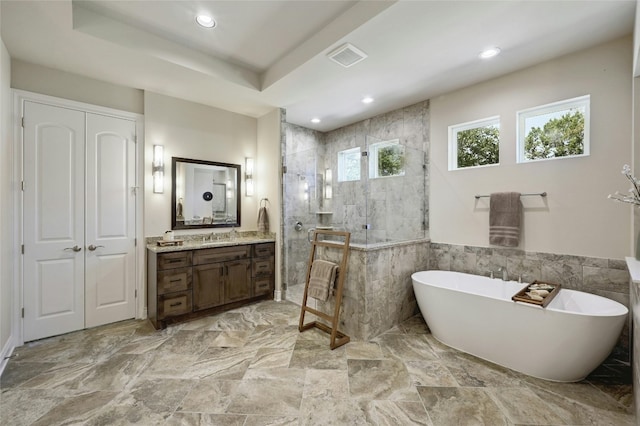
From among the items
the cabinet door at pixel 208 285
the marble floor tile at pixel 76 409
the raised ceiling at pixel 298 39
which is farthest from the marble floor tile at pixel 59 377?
the raised ceiling at pixel 298 39

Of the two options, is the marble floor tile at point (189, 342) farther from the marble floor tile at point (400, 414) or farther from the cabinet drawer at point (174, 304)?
the marble floor tile at point (400, 414)

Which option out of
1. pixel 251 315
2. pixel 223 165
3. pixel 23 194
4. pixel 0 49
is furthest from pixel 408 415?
pixel 0 49

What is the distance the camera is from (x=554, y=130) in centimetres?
269

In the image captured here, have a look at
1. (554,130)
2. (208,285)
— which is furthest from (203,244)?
(554,130)

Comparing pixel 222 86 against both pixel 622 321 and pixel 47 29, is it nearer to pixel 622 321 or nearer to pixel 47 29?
pixel 47 29

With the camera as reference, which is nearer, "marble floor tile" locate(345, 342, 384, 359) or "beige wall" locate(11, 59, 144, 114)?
"marble floor tile" locate(345, 342, 384, 359)

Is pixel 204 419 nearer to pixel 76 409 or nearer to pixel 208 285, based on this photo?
pixel 76 409

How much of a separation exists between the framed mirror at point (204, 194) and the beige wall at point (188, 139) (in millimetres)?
81

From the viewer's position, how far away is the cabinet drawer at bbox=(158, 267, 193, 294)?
2.96 meters

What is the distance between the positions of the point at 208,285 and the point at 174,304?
1.33 feet

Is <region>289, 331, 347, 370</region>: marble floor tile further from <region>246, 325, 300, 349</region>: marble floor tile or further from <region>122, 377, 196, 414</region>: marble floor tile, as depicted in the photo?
<region>122, 377, 196, 414</region>: marble floor tile

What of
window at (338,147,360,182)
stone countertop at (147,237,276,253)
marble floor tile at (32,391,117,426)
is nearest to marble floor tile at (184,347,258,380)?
marble floor tile at (32,391,117,426)

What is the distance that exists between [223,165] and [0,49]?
2200 millimetres

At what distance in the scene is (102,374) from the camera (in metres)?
2.13
